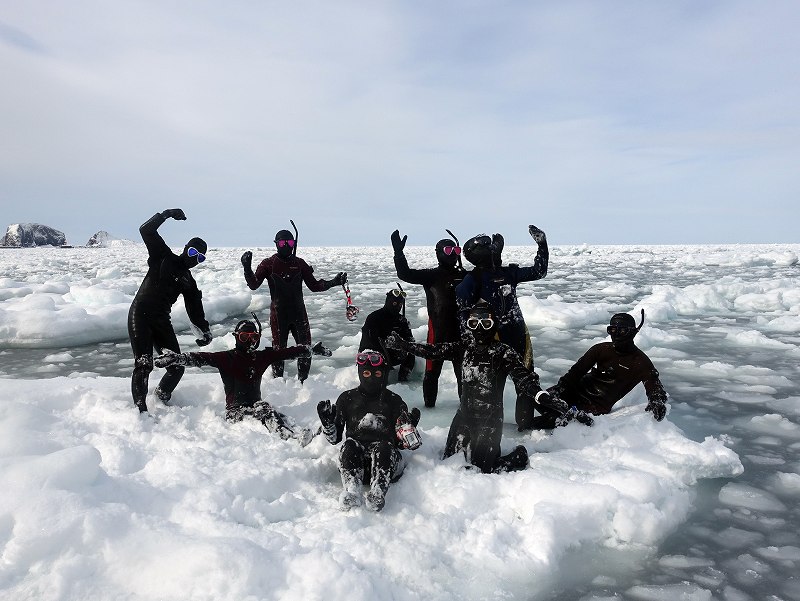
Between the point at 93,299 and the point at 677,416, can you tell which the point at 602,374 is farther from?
the point at 93,299

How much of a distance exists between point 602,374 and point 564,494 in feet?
4.98

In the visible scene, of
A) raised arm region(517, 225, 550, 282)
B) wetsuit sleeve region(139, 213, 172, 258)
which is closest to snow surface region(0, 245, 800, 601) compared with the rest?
wetsuit sleeve region(139, 213, 172, 258)

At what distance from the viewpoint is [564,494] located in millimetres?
2889

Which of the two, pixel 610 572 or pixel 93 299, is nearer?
pixel 610 572

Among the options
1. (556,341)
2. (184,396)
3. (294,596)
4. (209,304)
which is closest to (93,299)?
(209,304)

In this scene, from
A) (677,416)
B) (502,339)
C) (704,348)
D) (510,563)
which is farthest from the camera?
(704,348)

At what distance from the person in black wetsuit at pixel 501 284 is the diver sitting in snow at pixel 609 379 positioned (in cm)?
40

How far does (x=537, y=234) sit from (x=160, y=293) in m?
3.05

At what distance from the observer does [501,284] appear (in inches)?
163

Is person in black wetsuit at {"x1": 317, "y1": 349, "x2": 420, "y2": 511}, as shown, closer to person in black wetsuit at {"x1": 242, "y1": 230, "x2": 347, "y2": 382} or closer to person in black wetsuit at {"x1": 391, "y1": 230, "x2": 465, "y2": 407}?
person in black wetsuit at {"x1": 391, "y1": 230, "x2": 465, "y2": 407}

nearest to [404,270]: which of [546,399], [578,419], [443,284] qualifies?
[443,284]

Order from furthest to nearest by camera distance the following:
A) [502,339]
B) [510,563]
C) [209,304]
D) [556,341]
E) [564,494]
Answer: [209,304] → [556,341] → [502,339] → [564,494] → [510,563]

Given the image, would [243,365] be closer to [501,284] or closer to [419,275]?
[419,275]

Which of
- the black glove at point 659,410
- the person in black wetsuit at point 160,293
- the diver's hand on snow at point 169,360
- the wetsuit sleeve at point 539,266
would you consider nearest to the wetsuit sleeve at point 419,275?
the wetsuit sleeve at point 539,266
